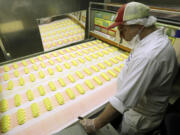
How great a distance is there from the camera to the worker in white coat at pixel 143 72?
727 mm

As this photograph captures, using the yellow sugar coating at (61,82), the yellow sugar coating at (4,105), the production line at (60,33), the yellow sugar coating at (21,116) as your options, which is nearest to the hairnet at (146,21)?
the yellow sugar coating at (61,82)

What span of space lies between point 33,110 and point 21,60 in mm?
1409

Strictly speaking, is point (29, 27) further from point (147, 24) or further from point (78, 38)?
point (147, 24)

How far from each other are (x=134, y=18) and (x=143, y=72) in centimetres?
42

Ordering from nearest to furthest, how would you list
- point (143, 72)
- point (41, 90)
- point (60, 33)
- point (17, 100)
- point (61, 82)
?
point (143, 72)
point (17, 100)
point (41, 90)
point (61, 82)
point (60, 33)

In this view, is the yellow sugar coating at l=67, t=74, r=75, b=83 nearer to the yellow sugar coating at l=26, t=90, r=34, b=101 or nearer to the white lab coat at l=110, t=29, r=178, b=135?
the yellow sugar coating at l=26, t=90, r=34, b=101

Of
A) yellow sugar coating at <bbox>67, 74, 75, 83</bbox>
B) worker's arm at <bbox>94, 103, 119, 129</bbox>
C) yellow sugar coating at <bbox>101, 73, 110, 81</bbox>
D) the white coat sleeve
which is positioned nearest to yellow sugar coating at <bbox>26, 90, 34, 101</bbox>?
yellow sugar coating at <bbox>67, 74, 75, 83</bbox>

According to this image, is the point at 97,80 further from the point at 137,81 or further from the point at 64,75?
the point at 137,81

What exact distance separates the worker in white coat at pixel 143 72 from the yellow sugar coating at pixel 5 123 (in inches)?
34.5

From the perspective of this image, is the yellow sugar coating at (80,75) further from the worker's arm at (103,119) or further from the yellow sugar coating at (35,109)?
the worker's arm at (103,119)

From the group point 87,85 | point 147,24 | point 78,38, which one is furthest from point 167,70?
point 78,38

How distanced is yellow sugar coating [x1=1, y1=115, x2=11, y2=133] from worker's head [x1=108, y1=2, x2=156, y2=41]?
1.54 metres

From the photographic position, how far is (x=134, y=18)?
838 millimetres

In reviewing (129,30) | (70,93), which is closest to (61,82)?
(70,93)
